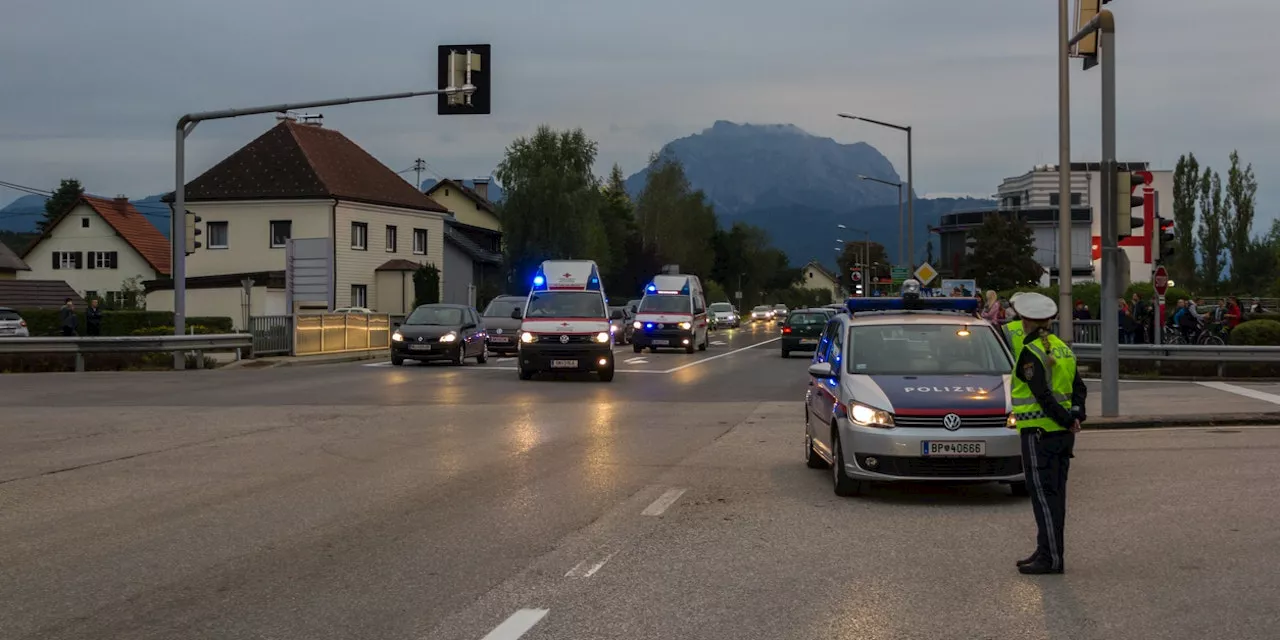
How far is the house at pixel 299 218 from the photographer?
60344 millimetres

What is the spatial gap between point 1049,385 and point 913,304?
5.17 m

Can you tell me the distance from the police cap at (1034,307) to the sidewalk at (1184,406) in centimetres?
921

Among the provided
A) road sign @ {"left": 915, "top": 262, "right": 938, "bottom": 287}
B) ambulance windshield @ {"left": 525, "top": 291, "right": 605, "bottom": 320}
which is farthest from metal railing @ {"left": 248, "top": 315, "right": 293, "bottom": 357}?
road sign @ {"left": 915, "top": 262, "right": 938, "bottom": 287}

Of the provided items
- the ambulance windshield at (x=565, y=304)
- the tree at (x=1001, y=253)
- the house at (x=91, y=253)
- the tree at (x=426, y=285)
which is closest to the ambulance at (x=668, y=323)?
the ambulance windshield at (x=565, y=304)

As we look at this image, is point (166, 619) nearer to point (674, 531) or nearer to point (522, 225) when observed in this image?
point (674, 531)

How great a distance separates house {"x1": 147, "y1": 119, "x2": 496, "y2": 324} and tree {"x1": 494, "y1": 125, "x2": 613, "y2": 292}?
46.6 ft

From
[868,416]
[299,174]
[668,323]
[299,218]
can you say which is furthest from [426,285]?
[868,416]

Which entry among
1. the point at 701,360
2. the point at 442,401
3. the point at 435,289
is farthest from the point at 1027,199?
the point at 442,401

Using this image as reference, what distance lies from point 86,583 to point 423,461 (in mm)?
5855

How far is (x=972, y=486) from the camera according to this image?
37.1 feet

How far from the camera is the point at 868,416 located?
10.3 meters

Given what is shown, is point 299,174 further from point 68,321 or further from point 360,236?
point 68,321

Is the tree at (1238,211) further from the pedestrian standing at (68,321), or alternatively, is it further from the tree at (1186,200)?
the pedestrian standing at (68,321)

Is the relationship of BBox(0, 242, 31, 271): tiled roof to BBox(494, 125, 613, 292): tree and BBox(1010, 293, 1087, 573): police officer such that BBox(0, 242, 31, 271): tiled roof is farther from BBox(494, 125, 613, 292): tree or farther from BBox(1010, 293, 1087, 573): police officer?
BBox(1010, 293, 1087, 573): police officer
